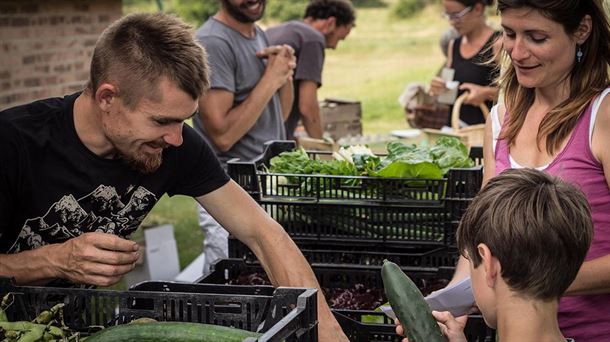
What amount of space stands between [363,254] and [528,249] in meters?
1.70

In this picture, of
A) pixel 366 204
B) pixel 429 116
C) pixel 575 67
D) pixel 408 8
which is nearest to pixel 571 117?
pixel 575 67

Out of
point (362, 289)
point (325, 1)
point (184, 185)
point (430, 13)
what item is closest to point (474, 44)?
point (325, 1)

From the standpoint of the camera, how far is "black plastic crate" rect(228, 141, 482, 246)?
157 inches

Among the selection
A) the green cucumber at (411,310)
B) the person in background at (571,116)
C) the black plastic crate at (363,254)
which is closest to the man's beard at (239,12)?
the black plastic crate at (363,254)

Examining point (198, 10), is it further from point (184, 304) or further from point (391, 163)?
point (184, 304)

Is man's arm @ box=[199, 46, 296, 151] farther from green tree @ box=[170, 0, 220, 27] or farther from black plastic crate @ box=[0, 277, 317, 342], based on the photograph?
green tree @ box=[170, 0, 220, 27]

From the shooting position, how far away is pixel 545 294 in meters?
2.46

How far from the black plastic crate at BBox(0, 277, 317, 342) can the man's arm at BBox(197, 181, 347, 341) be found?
0.46 meters

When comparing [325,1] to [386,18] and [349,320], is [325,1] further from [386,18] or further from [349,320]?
[386,18]

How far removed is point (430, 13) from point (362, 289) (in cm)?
2267

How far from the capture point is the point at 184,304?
2.68m

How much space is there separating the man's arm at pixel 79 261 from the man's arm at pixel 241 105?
2.35 meters

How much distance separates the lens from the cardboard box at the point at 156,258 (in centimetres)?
733

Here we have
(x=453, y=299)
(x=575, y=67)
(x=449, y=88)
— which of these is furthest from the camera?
(x=449, y=88)
